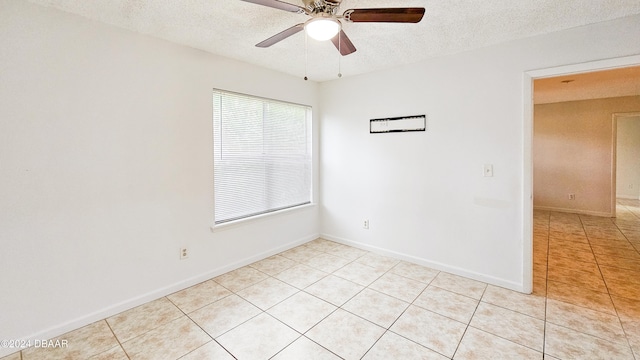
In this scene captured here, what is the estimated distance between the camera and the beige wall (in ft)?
17.2

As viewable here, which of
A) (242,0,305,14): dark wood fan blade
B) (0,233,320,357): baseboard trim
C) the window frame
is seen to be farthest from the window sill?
(242,0,305,14): dark wood fan blade

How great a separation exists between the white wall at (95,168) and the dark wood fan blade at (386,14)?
1.82 metres

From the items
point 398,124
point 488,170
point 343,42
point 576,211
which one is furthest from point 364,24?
point 576,211

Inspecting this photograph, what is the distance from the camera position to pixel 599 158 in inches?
209

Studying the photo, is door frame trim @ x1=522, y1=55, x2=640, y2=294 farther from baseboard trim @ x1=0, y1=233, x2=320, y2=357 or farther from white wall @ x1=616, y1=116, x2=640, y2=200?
white wall @ x1=616, y1=116, x2=640, y2=200

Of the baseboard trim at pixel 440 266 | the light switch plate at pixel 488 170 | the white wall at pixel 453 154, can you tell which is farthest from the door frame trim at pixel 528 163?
the light switch plate at pixel 488 170

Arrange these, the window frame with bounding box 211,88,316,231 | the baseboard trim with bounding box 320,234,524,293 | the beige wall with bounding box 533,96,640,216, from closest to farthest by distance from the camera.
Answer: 1. the baseboard trim with bounding box 320,234,524,293
2. the window frame with bounding box 211,88,316,231
3. the beige wall with bounding box 533,96,640,216

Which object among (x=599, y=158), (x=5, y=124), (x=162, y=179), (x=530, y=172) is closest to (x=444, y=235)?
(x=530, y=172)

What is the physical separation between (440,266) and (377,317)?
1.28 meters

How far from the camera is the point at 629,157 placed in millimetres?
7086

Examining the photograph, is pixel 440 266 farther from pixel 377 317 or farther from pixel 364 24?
pixel 364 24

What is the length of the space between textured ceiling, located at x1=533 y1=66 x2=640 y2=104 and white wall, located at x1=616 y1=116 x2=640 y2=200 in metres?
3.05

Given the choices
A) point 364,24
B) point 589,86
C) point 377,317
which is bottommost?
point 377,317

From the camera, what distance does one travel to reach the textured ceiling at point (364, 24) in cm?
190
